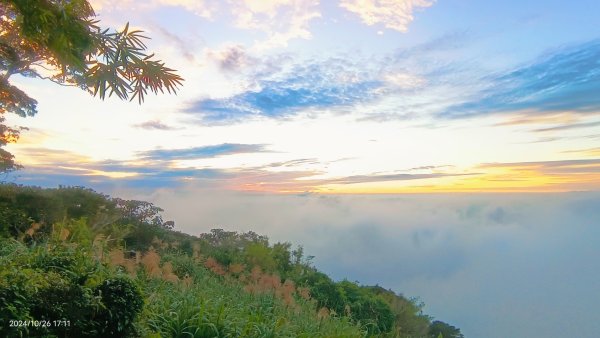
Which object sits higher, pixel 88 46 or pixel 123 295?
pixel 88 46

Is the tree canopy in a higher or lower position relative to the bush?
higher

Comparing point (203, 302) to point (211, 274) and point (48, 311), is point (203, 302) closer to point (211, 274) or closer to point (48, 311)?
point (48, 311)

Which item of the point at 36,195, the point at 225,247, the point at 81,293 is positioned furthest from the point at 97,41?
the point at 225,247

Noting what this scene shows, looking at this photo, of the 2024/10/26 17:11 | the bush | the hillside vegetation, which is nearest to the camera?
the 2024/10/26 17:11

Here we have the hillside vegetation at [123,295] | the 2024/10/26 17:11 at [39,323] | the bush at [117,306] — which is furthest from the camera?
the bush at [117,306]

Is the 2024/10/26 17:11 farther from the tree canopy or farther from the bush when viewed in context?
the tree canopy

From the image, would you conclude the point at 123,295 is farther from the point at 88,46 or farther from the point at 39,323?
the point at 88,46

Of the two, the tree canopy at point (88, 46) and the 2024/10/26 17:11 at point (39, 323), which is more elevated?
the tree canopy at point (88, 46)

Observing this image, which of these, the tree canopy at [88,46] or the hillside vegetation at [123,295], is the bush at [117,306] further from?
the tree canopy at [88,46]

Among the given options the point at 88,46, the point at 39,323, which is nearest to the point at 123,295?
the point at 39,323

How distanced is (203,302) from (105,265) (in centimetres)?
141

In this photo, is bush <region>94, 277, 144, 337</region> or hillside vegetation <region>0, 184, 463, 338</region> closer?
hillside vegetation <region>0, 184, 463, 338</region>

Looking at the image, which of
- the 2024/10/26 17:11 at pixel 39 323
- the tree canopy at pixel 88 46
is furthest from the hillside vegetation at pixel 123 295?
the tree canopy at pixel 88 46

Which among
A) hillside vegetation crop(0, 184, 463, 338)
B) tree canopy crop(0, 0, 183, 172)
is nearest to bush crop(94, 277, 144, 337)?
hillside vegetation crop(0, 184, 463, 338)
